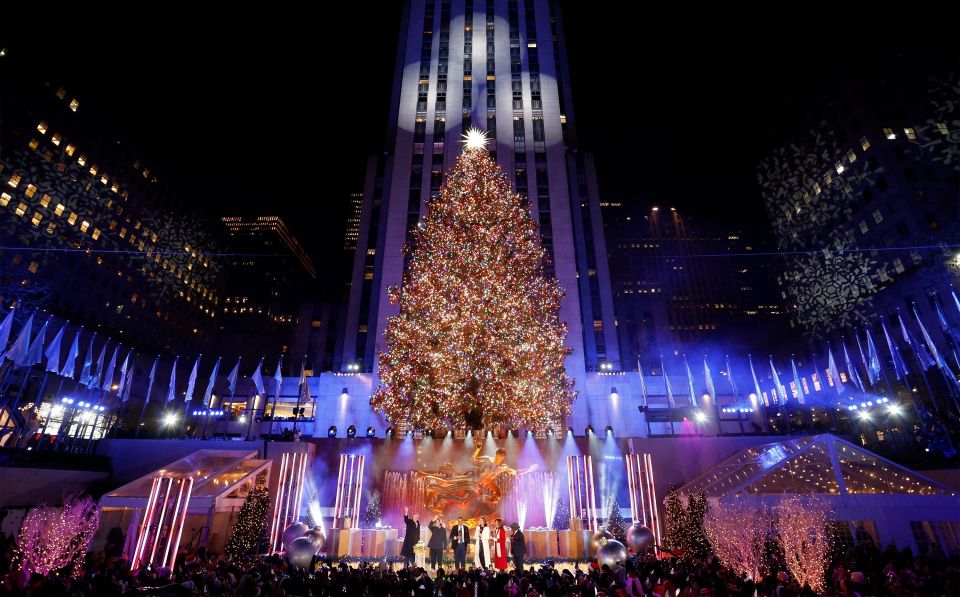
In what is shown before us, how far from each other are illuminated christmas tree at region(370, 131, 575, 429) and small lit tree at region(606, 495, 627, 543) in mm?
4464

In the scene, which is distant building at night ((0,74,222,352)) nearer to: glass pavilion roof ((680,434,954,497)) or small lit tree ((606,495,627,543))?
small lit tree ((606,495,627,543))

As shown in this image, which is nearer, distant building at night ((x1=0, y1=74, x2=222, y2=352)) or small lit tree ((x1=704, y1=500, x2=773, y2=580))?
small lit tree ((x1=704, y1=500, x2=773, y2=580))

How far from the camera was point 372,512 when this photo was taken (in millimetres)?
17594

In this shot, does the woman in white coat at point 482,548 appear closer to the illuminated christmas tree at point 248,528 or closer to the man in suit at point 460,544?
the man in suit at point 460,544

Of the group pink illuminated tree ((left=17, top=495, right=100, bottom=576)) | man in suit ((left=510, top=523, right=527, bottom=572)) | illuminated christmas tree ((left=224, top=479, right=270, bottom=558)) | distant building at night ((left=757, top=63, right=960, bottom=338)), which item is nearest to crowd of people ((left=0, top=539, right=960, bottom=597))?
pink illuminated tree ((left=17, top=495, right=100, bottom=576))

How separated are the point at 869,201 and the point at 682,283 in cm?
5459

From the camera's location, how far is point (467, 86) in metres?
39.6

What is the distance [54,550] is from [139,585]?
4241 millimetres

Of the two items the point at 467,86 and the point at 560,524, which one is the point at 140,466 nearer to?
the point at 560,524

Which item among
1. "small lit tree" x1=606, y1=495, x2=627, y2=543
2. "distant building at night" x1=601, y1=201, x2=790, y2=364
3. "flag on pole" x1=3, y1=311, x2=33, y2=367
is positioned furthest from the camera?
"distant building at night" x1=601, y1=201, x2=790, y2=364

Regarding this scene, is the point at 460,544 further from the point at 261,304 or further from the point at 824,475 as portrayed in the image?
the point at 261,304

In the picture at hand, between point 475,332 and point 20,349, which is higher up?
point 475,332

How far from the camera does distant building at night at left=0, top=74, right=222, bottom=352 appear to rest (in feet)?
128

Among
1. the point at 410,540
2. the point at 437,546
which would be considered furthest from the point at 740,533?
the point at 410,540
